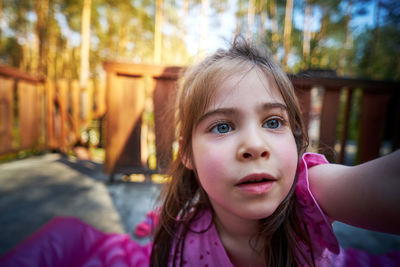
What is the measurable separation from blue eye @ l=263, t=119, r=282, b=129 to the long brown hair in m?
0.09

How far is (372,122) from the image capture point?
8.05 ft

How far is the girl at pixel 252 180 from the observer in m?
0.60

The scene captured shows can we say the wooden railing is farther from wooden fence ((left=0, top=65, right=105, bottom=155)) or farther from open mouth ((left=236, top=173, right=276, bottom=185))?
open mouth ((left=236, top=173, right=276, bottom=185))

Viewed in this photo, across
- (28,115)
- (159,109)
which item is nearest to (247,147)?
(159,109)

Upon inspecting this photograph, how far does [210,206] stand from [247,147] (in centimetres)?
51

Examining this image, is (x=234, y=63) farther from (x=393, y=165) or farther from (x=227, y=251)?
(x=227, y=251)

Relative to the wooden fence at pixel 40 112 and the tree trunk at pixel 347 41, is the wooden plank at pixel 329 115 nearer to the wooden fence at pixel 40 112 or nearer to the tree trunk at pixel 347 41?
the wooden fence at pixel 40 112

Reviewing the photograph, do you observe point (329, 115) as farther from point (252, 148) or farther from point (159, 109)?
point (252, 148)

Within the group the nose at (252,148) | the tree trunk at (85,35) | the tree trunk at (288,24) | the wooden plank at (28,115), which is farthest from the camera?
the tree trunk at (288,24)

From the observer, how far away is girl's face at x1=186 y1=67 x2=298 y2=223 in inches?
23.8

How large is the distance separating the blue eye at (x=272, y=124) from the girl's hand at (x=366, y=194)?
21 cm

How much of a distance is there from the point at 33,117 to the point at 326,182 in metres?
4.88

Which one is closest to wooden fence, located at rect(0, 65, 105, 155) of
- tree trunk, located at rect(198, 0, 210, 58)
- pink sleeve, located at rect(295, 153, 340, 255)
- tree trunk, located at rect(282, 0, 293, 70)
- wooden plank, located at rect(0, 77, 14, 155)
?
wooden plank, located at rect(0, 77, 14, 155)

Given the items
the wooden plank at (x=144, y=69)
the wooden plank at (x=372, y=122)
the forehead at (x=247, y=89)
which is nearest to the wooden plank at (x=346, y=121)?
the wooden plank at (x=372, y=122)
